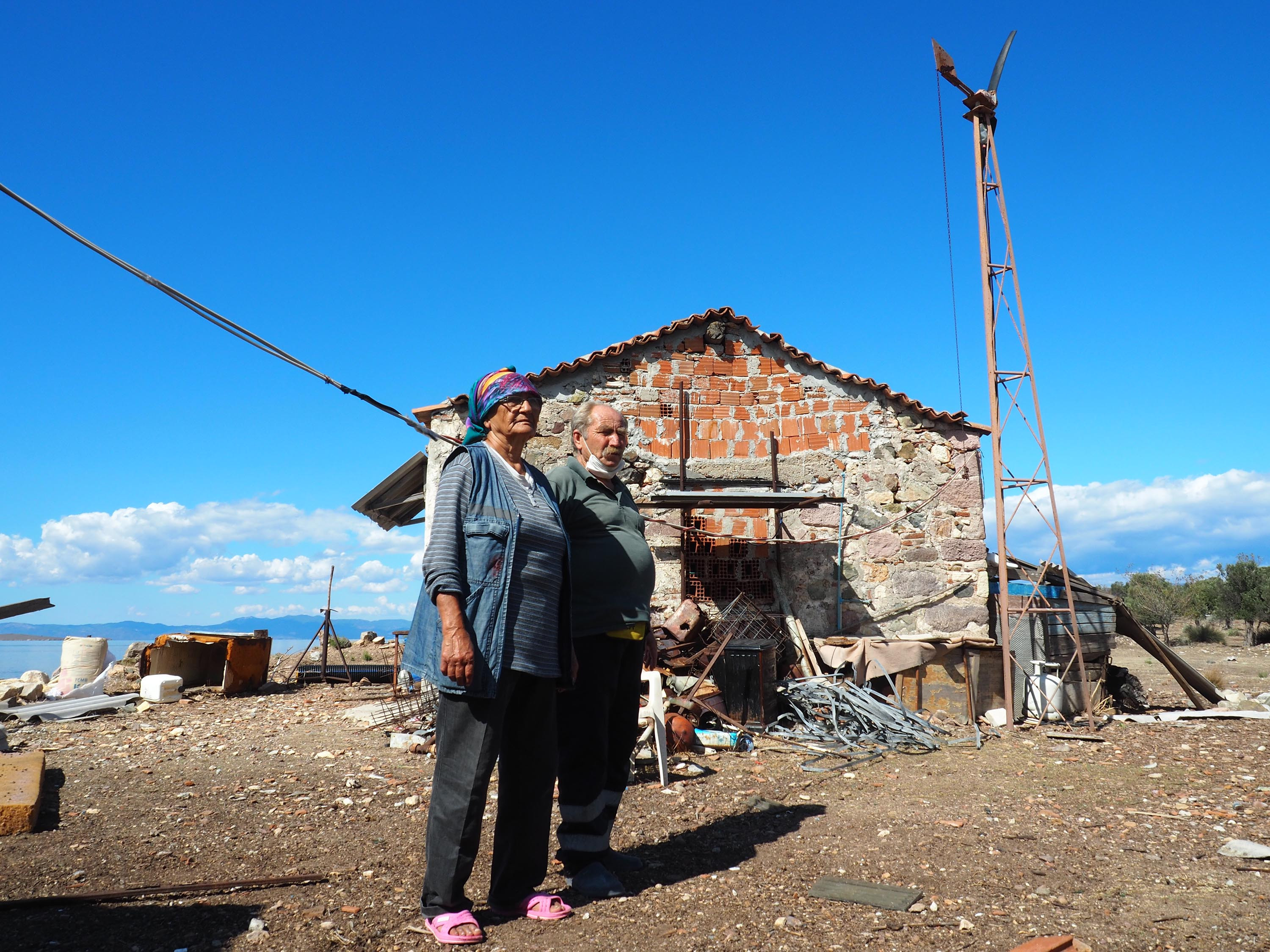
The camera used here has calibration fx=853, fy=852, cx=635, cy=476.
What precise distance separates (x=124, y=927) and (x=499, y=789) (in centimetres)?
135

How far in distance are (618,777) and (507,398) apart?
167cm

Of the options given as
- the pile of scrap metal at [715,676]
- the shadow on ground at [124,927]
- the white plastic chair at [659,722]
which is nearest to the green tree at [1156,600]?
the pile of scrap metal at [715,676]

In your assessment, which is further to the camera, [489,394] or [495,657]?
[489,394]

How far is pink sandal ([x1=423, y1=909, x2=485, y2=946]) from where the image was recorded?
2785 millimetres

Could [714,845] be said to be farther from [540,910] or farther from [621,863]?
[540,910]

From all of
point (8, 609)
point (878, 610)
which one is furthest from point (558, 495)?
point (878, 610)

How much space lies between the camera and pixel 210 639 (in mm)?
12477

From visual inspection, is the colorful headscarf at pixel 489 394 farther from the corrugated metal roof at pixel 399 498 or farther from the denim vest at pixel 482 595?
the corrugated metal roof at pixel 399 498

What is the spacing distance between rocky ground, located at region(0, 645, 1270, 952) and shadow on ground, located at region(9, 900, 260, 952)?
0.03 ft

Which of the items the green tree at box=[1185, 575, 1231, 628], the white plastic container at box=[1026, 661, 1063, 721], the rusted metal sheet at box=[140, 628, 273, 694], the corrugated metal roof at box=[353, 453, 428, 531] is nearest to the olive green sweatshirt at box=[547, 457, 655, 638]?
the white plastic container at box=[1026, 661, 1063, 721]

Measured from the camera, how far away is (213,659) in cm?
1255

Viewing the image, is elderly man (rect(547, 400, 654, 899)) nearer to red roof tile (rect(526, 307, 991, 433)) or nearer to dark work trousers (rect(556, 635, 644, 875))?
dark work trousers (rect(556, 635, 644, 875))

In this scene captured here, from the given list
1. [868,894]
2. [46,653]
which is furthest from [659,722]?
[46,653]

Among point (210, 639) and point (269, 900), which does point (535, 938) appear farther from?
point (210, 639)
